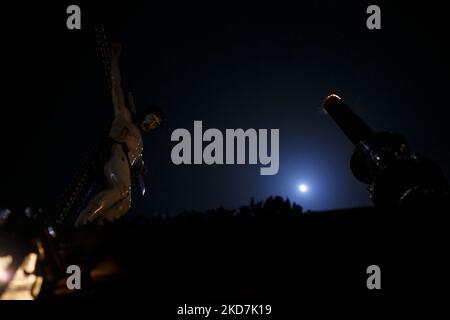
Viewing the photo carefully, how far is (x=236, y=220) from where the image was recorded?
4.10m

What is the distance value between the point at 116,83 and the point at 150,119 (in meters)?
1.08

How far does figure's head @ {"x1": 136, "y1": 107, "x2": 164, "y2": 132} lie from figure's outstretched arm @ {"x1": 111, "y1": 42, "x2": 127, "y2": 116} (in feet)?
1.45

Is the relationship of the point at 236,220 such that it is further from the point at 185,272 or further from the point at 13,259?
the point at 13,259

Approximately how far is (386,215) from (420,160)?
5.39ft

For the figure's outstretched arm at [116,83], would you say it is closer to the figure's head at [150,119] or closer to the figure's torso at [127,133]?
the figure's torso at [127,133]

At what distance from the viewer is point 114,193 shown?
7.18 meters

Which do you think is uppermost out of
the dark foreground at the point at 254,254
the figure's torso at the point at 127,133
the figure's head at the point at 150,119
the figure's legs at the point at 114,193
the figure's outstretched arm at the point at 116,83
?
the figure's outstretched arm at the point at 116,83

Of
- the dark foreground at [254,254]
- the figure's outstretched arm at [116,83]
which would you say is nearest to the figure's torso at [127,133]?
the figure's outstretched arm at [116,83]

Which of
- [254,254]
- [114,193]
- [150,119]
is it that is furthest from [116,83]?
[254,254]

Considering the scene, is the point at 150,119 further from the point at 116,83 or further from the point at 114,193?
the point at 114,193

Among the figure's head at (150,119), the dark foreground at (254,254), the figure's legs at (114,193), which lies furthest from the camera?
the figure's head at (150,119)

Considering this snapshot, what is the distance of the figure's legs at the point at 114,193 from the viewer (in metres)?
6.82

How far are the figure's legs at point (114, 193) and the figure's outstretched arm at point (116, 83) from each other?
920 mm
